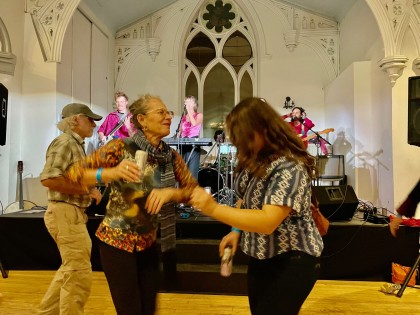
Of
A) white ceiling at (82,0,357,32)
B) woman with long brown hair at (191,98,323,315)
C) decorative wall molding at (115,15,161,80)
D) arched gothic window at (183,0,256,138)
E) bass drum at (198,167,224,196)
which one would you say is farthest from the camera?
arched gothic window at (183,0,256,138)

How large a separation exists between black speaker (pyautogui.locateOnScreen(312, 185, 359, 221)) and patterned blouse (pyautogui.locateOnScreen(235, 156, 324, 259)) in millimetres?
2515

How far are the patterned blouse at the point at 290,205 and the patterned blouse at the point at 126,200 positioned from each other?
47cm

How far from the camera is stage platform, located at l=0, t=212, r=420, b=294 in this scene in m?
3.36

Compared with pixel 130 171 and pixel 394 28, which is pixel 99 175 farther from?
pixel 394 28

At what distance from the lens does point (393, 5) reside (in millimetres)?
4527

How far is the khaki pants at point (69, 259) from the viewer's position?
2.03m

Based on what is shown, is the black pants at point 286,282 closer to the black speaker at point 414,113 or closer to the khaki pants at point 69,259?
the khaki pants at point 69,259

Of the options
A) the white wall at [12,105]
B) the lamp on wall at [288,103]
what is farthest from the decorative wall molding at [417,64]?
the white wall at [12,105]

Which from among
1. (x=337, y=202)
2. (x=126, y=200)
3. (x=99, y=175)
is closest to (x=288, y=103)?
(x=337, y=202)

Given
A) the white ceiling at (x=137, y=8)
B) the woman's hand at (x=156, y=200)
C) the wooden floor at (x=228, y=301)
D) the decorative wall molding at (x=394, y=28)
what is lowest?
the wooden floor at (x=228, y=301)

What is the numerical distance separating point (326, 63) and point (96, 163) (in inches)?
275

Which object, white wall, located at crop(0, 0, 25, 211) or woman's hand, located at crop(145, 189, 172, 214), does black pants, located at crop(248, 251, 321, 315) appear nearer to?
woman's hand, located at crop(145, 189, 172, 214)

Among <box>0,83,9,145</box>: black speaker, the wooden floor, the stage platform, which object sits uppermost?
<box>0,83,9,145</box>: black speaker

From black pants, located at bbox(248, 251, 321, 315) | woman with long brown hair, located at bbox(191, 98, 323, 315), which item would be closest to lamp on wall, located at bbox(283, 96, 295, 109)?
woman with long brown hair, located at bbox(191, 98, 323, 315)
